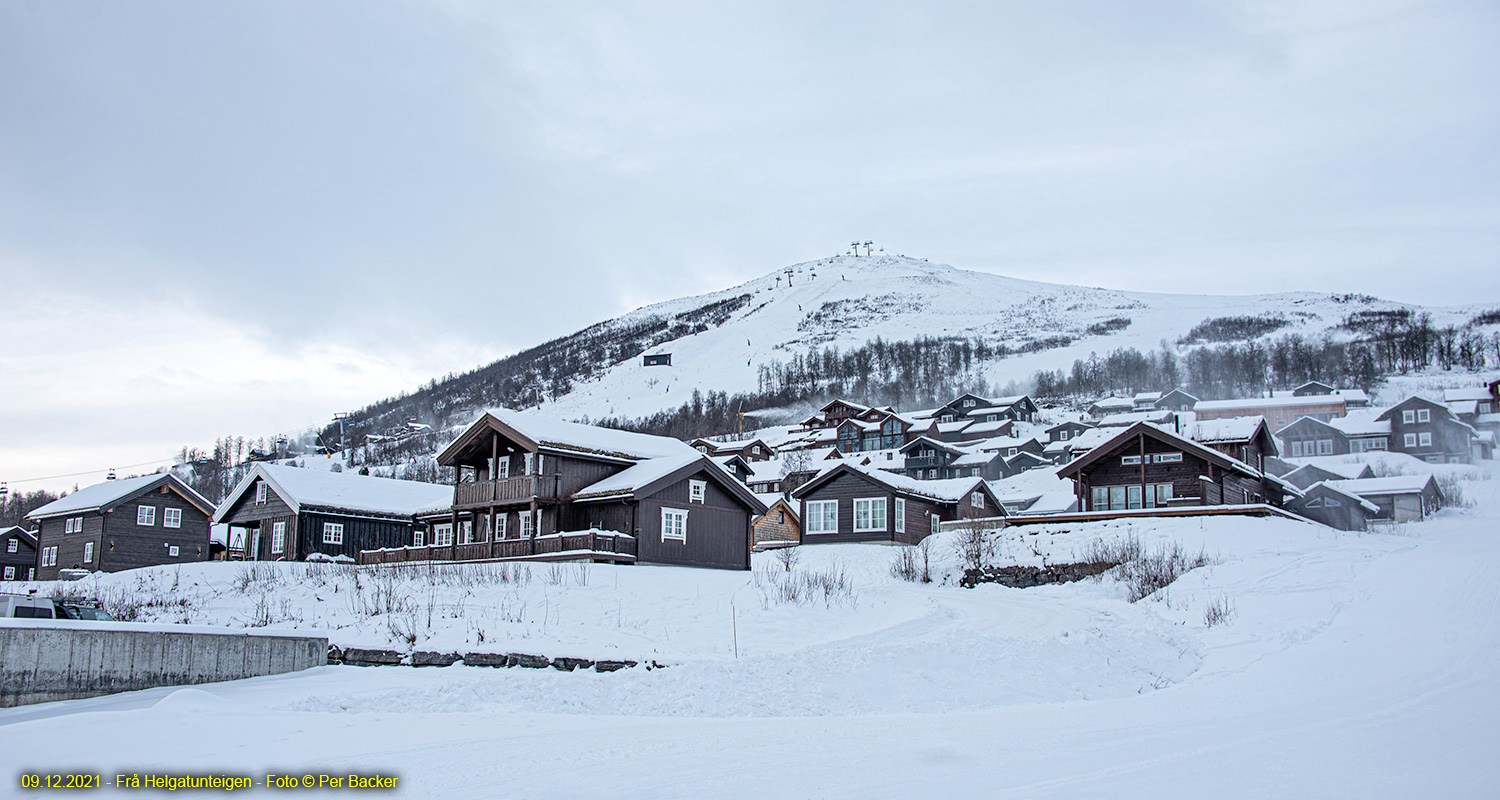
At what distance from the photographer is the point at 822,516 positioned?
172 ft

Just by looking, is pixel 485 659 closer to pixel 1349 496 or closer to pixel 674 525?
pixel 674 525

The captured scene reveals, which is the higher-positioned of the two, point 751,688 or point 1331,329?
point 1331,329

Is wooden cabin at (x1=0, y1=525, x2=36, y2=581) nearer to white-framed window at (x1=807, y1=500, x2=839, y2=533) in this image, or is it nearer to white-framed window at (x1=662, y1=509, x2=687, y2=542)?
white-framed window at (x1=662, y1=509, x2=687, y2=542)

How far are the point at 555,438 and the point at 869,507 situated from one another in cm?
1948

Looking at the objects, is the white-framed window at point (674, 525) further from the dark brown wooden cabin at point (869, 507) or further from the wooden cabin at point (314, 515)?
the dark brown wooden cabin at point (869, 507)

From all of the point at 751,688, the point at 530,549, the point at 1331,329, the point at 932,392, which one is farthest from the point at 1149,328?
the point at 751,688

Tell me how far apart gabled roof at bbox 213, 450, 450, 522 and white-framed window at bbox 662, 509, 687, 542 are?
12.3 meters

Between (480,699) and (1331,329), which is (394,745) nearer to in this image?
(480,699)

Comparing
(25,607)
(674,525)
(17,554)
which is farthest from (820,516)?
(17,554)

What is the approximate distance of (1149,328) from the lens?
196 m

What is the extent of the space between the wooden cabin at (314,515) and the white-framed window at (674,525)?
14.1m

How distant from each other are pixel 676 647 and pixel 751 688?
692 cm

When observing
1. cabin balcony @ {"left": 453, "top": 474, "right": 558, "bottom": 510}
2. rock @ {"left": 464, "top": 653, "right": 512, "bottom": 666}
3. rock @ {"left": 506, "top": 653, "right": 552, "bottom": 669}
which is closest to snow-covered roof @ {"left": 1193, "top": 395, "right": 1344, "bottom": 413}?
cabin balcony @ {"left": 453, "top": 474, "right": 558, "bottom": 510}

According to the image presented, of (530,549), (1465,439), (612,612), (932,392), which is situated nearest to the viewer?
(612,612)
